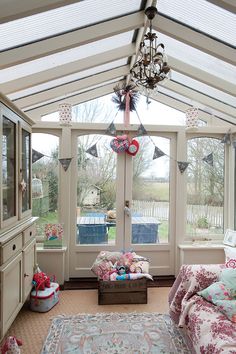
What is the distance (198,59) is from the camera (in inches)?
108

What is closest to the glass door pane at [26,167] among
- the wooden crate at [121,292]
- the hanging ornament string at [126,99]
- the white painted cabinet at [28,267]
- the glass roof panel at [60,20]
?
the white painted cabinet at [28,267]

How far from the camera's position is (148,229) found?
3.81 metres

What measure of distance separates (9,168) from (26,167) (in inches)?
22.2

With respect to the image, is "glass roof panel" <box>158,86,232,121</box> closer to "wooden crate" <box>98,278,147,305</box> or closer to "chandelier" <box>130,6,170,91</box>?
"chandelier" <box>130,6,170,91</box>

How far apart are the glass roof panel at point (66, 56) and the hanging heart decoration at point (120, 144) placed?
47.9 inches

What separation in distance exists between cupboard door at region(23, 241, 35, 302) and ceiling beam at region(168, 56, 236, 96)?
255 centimetres

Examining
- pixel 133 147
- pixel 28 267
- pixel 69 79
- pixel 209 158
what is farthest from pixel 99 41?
pixel 28 267

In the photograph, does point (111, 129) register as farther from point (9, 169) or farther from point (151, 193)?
point (9, 169)

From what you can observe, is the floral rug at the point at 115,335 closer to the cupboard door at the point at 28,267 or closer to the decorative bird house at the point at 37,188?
the cupboard door at the point at 28,267

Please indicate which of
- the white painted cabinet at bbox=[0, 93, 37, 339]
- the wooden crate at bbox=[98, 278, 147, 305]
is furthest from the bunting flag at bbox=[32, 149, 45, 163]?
the wooden crate at bbox=[98, 278, 147, 305]

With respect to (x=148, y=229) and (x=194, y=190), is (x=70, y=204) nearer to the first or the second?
(x=148, y=229)

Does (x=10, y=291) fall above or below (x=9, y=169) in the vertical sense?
below

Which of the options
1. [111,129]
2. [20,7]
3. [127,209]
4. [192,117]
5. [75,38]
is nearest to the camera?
[20,7]

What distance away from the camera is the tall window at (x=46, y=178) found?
12.0 feet
